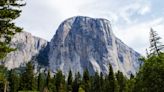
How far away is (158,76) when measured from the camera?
50.8 metres

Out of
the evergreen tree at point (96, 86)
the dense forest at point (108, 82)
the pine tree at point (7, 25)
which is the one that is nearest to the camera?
the pine tree at point (7, 25)

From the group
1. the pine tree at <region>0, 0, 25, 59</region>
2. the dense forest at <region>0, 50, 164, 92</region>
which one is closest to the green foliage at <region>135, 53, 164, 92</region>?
the dense forest at <region>0, 50, 164, 92</region>

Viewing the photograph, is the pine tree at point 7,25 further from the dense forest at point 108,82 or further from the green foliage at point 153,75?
the green foliage at point 153,75

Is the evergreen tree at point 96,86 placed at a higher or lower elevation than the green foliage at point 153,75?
higher

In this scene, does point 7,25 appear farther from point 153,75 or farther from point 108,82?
point 108,82

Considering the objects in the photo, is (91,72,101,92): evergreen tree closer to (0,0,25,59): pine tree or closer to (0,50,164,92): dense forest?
(0,50,164,92): dense forest

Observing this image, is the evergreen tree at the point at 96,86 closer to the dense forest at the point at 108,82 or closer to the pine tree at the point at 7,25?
the dense forest at the point at 108,82

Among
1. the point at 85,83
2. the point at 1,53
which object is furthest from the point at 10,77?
the point at 1,53

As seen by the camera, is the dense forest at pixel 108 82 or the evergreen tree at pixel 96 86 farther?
the evergreen tree at pixel 96 86

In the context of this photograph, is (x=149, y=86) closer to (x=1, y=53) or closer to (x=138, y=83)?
(x=138, y=83)

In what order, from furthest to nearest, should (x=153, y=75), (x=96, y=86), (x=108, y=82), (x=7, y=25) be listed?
(x=96, y=86), (x=108, y=82), (x=153, y=75), (x=7, y=25)

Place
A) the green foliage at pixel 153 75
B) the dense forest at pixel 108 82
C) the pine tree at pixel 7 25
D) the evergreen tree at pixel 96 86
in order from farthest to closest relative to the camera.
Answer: the evergreen tree at pixel 96 86 → the dense forest at pixel 108 82 → the green foliage at pixel 153 75 → the pine tree at pixel 7 25

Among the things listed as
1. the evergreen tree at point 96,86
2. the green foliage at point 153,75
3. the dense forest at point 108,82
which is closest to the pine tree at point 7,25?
the dense forest at point 108,82

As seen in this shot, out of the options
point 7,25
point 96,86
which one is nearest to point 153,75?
point 7,25
